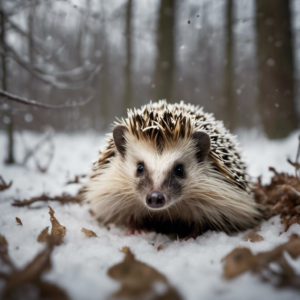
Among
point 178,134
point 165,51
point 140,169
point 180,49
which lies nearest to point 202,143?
point 178,134

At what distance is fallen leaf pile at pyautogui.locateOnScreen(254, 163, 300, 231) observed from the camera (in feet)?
8.21

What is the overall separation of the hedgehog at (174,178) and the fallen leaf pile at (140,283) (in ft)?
2.95

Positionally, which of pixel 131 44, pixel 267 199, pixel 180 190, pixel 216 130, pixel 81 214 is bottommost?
pixel 81 214

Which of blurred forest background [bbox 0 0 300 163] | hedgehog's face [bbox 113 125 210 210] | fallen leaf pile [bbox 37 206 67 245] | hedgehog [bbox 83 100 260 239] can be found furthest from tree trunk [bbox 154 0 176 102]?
fallen leaf pile [bbox 37 206 67 245]

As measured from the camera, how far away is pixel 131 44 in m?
9.04

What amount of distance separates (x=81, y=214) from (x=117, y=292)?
2.02 metres

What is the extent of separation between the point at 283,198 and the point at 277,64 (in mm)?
5088

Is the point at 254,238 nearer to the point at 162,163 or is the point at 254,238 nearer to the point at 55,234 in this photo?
the point at 162,163

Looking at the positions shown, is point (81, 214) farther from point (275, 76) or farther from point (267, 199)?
point (275, 76)

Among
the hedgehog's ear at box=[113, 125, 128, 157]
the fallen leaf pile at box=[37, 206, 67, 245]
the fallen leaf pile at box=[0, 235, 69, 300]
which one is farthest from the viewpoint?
the hedgehog's ear at box=[113, 125, 128, 157]

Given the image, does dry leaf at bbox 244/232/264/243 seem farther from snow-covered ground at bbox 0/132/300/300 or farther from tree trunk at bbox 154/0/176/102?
tree trunk at bbox 154/0/176/102

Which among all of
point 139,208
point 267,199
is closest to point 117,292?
point 139,208

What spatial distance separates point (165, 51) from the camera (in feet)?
24.7

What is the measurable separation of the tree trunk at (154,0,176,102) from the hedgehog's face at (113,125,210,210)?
485cm
